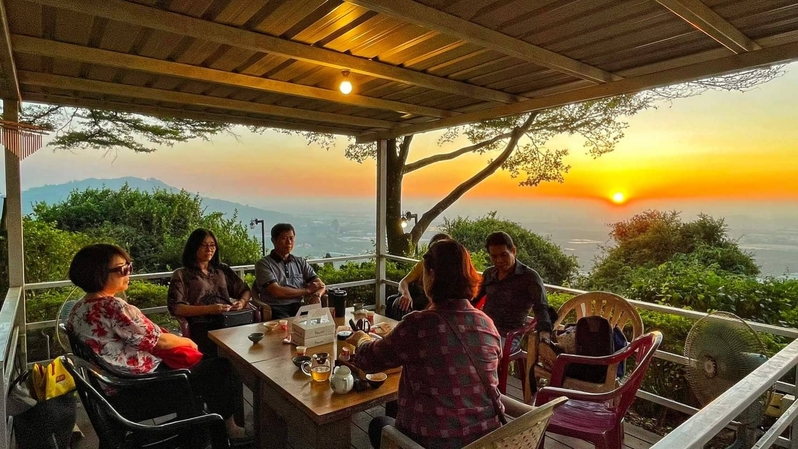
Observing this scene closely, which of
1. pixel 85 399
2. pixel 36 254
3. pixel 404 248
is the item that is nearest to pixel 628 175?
pixel 404 248

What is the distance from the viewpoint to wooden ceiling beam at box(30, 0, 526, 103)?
1877 millimetres

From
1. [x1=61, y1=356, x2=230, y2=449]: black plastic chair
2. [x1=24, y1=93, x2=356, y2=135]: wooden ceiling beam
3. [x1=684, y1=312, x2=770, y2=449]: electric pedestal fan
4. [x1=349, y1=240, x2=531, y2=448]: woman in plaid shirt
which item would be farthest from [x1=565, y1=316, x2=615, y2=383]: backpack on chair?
[x1=24, y1=93, x2=356, y2=135]: wooden ceiling beam

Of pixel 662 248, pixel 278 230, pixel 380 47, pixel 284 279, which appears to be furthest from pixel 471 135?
pixel 380 47

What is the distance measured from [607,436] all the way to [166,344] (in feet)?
7.01

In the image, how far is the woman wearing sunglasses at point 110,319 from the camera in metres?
1.90

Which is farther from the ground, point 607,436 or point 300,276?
point 300,276

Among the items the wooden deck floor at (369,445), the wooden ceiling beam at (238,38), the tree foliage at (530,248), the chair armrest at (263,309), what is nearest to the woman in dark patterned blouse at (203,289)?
the chair armrest at (263,309)

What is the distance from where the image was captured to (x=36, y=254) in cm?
445

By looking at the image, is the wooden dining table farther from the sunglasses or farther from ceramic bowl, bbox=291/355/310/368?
the sunglasses

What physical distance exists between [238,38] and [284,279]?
2.02 metres

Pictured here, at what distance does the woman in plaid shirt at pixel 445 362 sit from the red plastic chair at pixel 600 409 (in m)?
0.49

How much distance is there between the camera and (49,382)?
6.63ft

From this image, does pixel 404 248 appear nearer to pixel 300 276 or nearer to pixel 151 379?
pixel 300 276

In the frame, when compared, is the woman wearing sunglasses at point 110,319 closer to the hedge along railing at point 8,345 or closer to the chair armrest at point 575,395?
the hedge along railing at point 8,345
